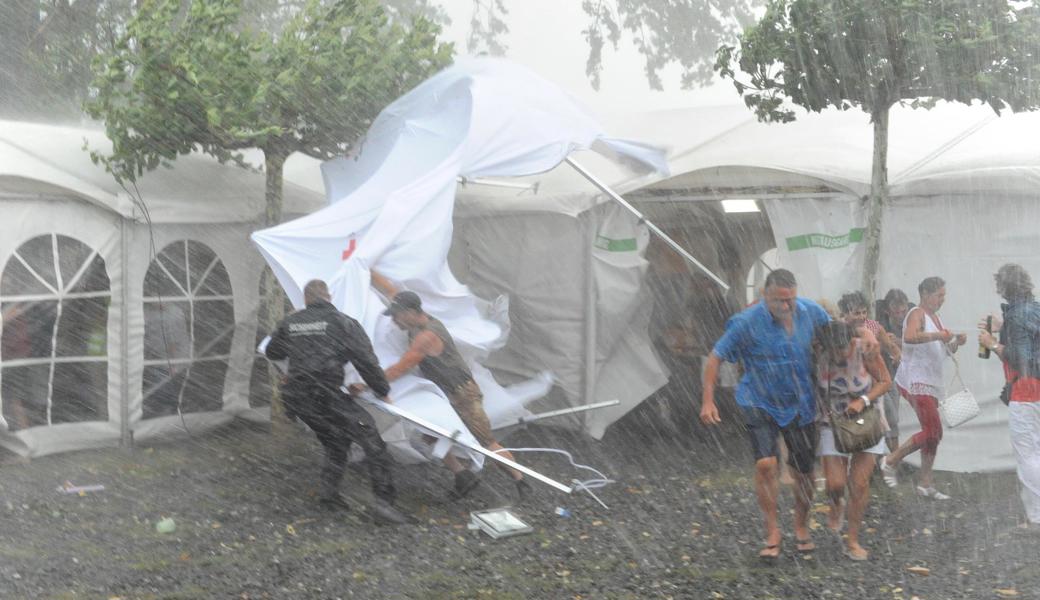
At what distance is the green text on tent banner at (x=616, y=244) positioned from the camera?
11219 mm

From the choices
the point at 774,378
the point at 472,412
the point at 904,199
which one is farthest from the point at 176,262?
the point at 904,199

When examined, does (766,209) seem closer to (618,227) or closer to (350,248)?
(618,227)

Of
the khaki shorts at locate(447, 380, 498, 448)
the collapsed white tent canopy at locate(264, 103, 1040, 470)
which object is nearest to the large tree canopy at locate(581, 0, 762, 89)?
the collapsed white tent canopy at locate(264, 103, 1040, 470)

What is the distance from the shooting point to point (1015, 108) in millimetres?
8742

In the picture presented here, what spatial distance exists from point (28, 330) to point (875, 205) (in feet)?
24.2

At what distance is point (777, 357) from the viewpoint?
21.5 feet

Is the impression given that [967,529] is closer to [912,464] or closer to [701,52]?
[912,464]

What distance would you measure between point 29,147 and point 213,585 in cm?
579

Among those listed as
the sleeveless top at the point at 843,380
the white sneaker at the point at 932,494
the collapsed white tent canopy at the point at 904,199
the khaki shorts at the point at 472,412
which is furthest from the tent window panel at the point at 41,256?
the white sneaker at the point at 932,494

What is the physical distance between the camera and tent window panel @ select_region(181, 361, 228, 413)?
11.3m

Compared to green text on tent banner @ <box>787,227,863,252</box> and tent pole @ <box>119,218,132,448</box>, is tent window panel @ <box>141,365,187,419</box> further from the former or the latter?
green text on tent banner @ <box>787,227,863,252</box>

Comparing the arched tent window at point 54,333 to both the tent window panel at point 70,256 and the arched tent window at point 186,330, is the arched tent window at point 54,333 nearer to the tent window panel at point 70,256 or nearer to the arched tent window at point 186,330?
the tent window panel at point 70,256

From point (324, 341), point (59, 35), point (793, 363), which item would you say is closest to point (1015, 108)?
point (793, 363)

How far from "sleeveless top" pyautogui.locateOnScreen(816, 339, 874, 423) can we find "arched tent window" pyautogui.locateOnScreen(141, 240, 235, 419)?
6771mm
